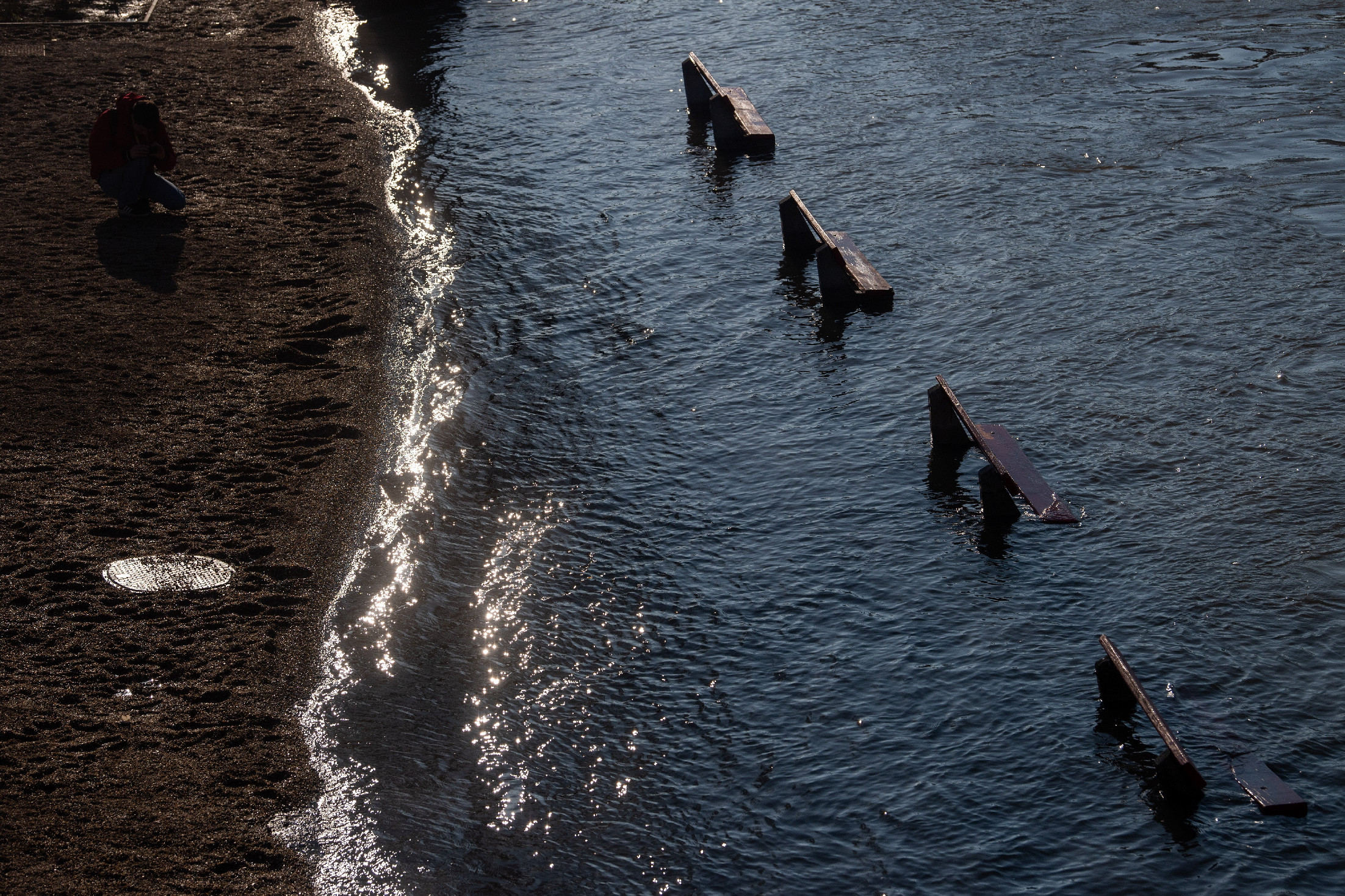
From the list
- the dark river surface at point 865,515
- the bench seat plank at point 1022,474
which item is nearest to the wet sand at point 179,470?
the dark river surface at point 865,515

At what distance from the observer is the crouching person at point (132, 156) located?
38.6ft

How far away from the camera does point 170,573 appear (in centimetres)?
720

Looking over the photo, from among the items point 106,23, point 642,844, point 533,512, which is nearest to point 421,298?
point 533,512

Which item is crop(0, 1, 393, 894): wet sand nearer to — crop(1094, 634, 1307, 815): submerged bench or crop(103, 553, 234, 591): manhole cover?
crop(103, 553, 234, 591): manhole cover

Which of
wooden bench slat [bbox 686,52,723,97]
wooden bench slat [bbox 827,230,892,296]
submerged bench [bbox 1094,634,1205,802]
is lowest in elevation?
submerged bench [bbox 1094,634,1205,802]

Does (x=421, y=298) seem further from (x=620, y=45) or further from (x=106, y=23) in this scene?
(x=106, y=23)

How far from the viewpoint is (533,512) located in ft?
26.0

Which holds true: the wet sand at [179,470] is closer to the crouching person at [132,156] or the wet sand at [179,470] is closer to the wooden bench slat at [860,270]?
the crouching person at [132,156]

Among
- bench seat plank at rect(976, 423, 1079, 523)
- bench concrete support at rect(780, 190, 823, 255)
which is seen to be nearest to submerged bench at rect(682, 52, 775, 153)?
bench concrete support at rect(780, 190, 823, 255)

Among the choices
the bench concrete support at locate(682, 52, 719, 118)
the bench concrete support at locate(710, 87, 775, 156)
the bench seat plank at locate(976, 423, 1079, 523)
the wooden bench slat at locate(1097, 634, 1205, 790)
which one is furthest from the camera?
the bench concrete support at locate(682, 52, 719, 118)

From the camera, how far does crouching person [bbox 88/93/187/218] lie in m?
11.8

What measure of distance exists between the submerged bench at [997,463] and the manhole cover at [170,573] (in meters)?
4.74

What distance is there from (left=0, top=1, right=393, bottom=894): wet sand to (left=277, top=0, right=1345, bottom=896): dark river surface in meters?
0.38

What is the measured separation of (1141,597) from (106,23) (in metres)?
18.5
